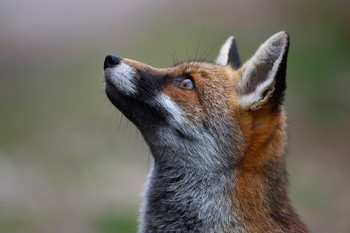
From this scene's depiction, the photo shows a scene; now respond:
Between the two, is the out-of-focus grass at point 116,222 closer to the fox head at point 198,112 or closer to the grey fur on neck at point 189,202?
the grey fur on neck at point 189,202

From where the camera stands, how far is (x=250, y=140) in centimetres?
600

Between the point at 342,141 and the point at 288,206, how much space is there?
9.00m

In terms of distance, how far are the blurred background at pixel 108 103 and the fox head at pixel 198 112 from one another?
1.17 m

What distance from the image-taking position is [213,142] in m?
6.00

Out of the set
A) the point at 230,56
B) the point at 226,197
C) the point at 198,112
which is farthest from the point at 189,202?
the point at 230,56

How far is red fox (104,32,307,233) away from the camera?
5.84 m

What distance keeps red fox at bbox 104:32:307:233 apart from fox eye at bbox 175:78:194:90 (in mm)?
14

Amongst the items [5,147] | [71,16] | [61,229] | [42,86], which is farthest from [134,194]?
[71,16]

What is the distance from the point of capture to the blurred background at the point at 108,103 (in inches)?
464

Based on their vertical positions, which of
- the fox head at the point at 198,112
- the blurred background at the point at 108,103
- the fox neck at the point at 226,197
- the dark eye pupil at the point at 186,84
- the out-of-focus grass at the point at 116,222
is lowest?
the fox neck at the point at 226,197

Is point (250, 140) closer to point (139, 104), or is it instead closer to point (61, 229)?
point (139, 104)

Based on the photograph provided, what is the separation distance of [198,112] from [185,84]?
38 centimetres

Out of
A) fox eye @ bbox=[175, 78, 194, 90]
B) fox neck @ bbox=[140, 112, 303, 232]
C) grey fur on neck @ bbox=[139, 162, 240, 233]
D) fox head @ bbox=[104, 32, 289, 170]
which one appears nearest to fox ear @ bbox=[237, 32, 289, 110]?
fox head @ bbox=[104, 32, 289, 170]

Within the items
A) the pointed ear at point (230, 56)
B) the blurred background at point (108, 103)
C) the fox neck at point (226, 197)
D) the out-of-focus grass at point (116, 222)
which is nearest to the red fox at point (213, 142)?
the fox neck at point (226, 197)
